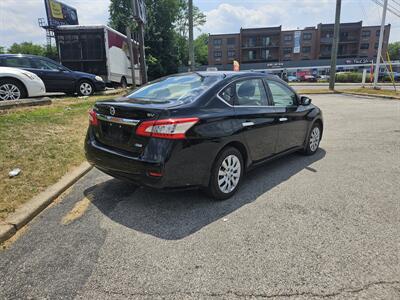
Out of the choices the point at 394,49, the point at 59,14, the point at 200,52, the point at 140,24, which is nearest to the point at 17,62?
the point at 140,24

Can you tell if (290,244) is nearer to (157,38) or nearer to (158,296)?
(158,296)

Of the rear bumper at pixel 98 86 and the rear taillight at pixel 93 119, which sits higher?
the rear bumper at pixel 98 86

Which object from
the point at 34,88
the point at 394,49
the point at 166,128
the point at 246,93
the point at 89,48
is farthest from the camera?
the point at 394,49

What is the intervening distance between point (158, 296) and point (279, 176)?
2.94 meters

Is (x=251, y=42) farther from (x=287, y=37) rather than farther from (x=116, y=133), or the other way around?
(x=116, y=133)

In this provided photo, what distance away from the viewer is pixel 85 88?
36.9ft

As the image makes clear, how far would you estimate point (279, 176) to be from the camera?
179 inches

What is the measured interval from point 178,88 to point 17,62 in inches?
347

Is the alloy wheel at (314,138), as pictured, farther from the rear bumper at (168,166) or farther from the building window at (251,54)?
the building window at (251,54)

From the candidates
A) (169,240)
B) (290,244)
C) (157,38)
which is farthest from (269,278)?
(157,38)

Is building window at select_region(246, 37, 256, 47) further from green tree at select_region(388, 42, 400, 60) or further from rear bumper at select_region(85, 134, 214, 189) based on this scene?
rear bumper at select_region(85, 134, 214, 189)

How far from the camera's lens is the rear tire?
798 cm

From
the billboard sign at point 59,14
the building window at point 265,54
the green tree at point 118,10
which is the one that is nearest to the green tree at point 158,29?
the green tree at point 118,10

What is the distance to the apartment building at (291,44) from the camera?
6738 cm
